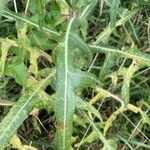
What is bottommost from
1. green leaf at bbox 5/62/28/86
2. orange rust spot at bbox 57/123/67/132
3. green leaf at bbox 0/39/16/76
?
orange rust spot at bbox 57/123/67/132

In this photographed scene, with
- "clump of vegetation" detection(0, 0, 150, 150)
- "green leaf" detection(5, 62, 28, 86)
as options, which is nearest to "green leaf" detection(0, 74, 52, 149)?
"clump of vegetation" detection(0, 0, 150, 150)

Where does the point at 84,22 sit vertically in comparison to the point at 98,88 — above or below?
above

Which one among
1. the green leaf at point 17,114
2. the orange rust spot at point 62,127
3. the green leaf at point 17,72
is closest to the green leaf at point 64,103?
the orange rust spot at point 62,127

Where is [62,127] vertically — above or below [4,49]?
below

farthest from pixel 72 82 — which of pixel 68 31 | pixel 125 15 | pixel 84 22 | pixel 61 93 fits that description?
pixel 125 15

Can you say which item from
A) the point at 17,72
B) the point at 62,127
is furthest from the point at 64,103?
the point at 17,72

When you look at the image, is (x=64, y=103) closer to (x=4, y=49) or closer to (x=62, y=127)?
(x=62, y=127)

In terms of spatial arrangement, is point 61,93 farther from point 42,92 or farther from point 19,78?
point 19,78

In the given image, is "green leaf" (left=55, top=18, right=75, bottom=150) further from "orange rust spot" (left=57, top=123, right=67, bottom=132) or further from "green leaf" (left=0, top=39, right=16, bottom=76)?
"green leaf" (left=0, top=39, right=16, bottom=76)

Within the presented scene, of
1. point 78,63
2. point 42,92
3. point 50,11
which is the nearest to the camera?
point 42,92
